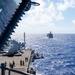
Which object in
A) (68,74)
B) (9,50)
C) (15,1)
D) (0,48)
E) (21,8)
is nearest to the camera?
(21,8)

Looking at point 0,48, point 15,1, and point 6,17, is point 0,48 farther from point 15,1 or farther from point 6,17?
point 15,1

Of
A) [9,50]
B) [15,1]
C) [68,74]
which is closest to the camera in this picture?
[15,1]

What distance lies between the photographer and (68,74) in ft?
233

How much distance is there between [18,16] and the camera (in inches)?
471

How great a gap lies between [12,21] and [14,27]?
31cm

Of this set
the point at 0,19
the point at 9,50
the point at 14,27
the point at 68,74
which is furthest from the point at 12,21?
the point at 68,74

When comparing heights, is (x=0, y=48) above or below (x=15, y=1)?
below

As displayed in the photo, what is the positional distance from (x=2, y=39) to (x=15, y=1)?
12.5 feet

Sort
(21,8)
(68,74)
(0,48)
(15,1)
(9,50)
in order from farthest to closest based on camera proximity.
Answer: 1. (68,74)
2. (9,50)
3. (15,1)
4. (0,48)
5. (21,8)

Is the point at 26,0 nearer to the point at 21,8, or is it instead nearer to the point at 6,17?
the point at 21,8

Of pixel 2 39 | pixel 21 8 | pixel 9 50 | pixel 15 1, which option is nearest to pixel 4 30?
pixel 2 39

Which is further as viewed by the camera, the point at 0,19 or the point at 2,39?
the point at 0,19

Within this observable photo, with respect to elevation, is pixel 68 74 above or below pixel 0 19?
below

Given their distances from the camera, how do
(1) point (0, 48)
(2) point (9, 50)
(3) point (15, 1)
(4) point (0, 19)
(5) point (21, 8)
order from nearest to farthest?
(5) point (21, 8)
(1) point (0, 48)
(4) point (0, 19)
(3) point (15, 1)
(2) point (9, 50)
